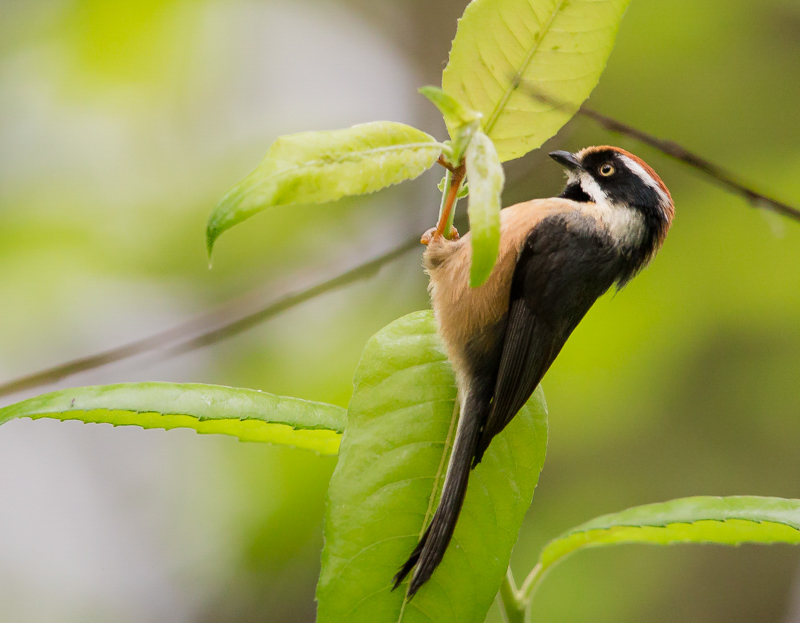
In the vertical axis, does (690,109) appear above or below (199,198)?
above

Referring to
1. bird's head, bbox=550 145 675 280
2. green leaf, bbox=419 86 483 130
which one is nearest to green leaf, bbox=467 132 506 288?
green leaf, bbox=419 86 483 130

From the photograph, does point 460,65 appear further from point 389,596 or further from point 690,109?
point 690,109

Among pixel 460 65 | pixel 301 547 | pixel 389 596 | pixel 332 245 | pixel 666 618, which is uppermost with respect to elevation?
pixel 460 65

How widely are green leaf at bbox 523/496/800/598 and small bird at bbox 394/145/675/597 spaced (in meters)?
0.31

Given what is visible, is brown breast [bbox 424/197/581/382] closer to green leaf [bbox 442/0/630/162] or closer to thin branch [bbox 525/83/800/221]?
thin branch [bbox 525/83/800/221]

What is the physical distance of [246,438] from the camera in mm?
1301

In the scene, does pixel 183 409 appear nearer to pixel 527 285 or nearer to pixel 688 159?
pixel 527 285

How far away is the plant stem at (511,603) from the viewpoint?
125 centimetres

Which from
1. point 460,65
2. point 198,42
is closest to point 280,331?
point 198,42

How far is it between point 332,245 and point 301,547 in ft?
4.55

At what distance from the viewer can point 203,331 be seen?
251 centimetres

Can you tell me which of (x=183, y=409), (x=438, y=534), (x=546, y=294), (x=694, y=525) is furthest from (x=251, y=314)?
(x=694, y=525)

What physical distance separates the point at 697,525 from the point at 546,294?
0.60m

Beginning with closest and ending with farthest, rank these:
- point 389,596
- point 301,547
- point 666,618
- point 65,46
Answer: point 389,596 < point 65,46 < point 301,547 < point 666,618
